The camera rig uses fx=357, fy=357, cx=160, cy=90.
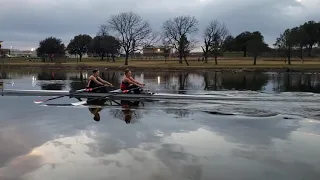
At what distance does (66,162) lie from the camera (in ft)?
29.7

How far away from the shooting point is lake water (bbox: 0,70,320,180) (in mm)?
8461

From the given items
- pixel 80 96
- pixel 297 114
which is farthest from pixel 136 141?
pixel 80 96

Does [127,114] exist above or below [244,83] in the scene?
below

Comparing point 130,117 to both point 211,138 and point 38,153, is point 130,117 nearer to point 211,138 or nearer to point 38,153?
point 211,138

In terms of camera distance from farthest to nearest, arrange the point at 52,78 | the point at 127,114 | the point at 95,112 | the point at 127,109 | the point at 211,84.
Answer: the point at 52,78
the point at 211,84
the point at 127,109
the point at 95,112
the point at 127,114

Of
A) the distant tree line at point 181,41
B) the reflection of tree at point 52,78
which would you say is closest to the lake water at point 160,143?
the reflection of tree at point 52,78

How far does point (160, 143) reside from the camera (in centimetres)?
1095

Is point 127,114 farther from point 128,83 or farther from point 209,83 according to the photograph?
point 209,83

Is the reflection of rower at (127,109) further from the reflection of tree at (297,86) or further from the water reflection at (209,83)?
the reflection of tree at (297,86)

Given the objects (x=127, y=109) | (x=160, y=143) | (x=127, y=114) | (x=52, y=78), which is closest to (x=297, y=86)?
(x=127, y=109)

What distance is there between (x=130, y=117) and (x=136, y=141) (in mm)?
4227

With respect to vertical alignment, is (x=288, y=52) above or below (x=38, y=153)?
above

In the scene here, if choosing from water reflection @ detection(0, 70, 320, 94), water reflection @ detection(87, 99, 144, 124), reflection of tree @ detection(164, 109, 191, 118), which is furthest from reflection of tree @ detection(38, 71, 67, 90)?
reflection of tree @ detection(164, 109, 191, 118)

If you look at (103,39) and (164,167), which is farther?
(103,39)
